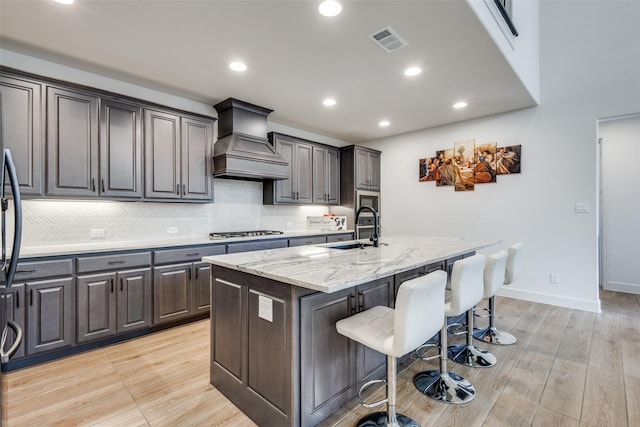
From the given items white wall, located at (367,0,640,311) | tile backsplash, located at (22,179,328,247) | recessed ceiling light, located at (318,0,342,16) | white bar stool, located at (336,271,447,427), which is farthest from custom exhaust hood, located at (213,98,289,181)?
white wall, located at (367,0,640,311)

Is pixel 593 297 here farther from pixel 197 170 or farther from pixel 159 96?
pixel 159 96

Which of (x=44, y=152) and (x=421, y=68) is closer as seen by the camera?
(x=44, y=152)

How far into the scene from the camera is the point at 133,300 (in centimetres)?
284

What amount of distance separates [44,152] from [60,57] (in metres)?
0.92

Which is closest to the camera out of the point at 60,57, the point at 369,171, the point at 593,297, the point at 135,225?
the point at 60,57

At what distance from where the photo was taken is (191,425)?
1.74 m

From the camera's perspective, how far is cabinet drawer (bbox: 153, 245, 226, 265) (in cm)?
299

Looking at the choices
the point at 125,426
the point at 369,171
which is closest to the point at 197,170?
the point at 125,426

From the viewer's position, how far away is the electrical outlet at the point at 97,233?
307 centimetres

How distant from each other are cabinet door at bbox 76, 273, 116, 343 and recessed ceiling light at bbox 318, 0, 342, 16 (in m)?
2.80

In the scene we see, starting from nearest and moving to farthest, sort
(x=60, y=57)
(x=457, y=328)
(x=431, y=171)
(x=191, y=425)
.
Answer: (x=191, y=425)
(x=60, y=57)
(x=457, y=328)
(x=431, y=171)

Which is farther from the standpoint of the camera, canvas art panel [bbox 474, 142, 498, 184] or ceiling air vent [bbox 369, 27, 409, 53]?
canvas art panel [bbox 474, 142, 498, 184]

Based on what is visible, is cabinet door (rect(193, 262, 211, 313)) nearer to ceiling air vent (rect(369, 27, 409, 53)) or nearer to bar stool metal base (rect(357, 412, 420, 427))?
bar stool metal base (rect(357, 412, 420, 427))

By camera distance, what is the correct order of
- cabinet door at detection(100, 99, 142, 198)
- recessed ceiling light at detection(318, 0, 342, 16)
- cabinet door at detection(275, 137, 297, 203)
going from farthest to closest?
cabinet door at detection(275, 137, 297, 203) < cabinet door at detection(100, 99, 142, 198) < recessed ceiling light at detection(318, 0, 342, 16)
